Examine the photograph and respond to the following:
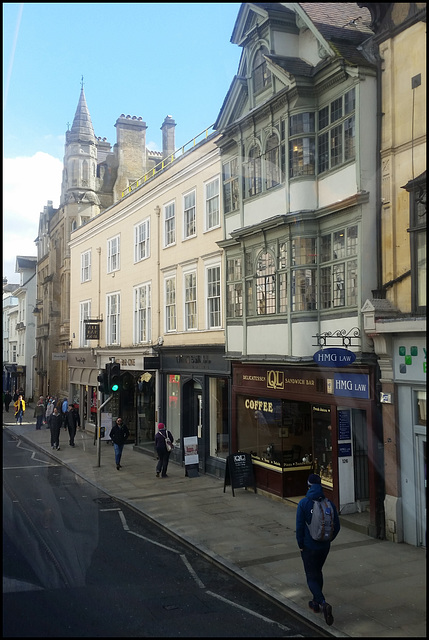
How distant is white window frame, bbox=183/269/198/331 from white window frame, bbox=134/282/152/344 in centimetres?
328

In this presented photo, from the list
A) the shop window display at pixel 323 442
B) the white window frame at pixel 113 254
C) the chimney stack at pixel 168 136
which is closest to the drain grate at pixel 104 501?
the shop window display at pixel 323 442

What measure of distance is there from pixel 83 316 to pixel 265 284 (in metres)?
19.1

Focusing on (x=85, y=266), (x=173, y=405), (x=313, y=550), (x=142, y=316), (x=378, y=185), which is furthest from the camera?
(x=85, y=266)

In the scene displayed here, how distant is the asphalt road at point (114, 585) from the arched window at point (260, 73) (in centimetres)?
1062

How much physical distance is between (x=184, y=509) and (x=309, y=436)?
3618 millimetres

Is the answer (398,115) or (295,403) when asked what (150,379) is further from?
(398,115)

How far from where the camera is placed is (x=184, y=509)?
1448 cm

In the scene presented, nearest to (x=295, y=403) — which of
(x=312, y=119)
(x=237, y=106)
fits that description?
(x=312, y=119)

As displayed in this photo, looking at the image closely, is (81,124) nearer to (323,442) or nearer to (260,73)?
(260,73)

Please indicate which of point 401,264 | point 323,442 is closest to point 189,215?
point 323,442

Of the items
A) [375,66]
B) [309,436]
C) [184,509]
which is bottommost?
[184,509]

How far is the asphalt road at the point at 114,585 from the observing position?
23.7 ft

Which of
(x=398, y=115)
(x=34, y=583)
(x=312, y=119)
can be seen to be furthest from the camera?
(x=312, y=119)

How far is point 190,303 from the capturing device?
2106 centimetres
